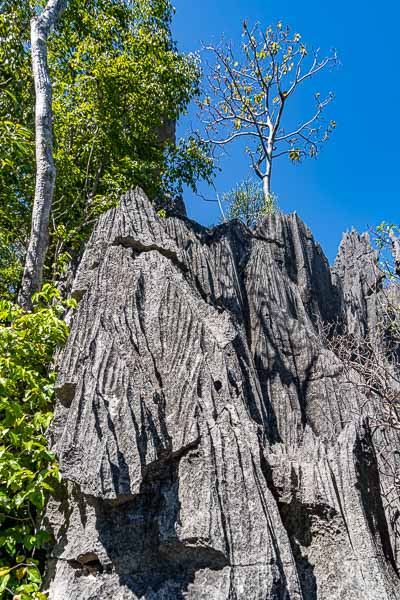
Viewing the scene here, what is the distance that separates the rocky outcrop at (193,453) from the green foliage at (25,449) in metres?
0.25

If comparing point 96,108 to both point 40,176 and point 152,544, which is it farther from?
point 152,544

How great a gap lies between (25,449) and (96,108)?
898 cm

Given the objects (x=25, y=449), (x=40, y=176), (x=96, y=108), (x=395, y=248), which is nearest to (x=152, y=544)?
(x=25, y=449)

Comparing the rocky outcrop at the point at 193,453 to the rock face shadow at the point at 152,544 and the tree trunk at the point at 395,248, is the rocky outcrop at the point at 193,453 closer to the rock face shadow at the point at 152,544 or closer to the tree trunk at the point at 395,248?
the rock face shadow at the point at 152,544

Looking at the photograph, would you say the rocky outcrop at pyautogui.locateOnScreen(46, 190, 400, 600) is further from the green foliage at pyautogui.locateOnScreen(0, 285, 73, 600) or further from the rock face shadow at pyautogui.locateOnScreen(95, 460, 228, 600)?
the green foliage at pyautogui.locateOnScreen(0, 285, 73, 600)

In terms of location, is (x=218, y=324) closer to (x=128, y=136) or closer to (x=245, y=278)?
(x=245, y=278)

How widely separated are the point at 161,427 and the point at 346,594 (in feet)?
7.48

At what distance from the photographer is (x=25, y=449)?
4.73 metres

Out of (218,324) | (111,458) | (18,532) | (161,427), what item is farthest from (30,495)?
(218,324)

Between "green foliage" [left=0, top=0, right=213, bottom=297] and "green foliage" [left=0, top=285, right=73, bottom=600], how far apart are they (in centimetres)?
353

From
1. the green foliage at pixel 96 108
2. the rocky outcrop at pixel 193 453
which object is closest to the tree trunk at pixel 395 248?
the rocky outcrop at pixel 193 453

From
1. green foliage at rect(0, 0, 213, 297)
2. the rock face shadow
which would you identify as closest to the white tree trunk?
green foliage at rect(0, 0, 213, 297)

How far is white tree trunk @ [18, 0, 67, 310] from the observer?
7062 millimetres

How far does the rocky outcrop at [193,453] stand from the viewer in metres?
4.18
